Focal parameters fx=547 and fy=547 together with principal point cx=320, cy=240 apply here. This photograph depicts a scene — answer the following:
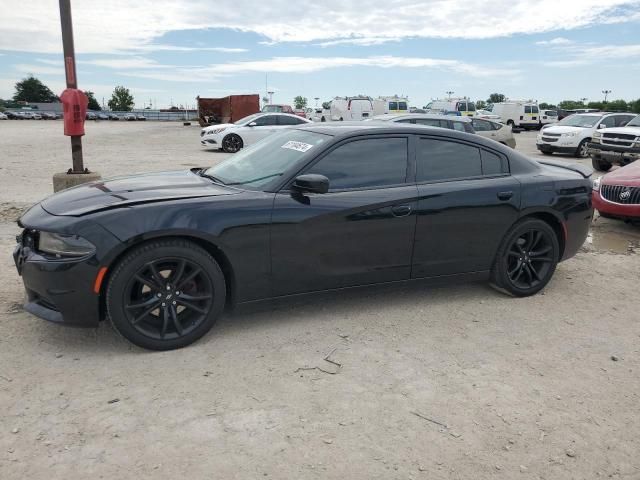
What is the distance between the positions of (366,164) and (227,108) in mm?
35830

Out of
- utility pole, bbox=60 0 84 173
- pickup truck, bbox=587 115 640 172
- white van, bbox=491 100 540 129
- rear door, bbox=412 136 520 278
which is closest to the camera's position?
rear door, bbox=412 136 520 278

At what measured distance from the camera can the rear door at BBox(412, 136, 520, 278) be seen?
4344 millimetres

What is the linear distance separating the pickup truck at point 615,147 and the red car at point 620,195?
273 inches

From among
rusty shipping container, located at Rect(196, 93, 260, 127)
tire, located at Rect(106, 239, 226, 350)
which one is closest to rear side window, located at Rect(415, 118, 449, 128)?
tire, located at Rect(106, 239, 226, 350)

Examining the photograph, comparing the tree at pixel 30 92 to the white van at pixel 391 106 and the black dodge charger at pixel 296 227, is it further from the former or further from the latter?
the black dodge charger at pixel 296 227

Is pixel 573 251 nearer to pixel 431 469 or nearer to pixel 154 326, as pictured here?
pixel 431 469

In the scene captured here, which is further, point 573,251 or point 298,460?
point 573,251

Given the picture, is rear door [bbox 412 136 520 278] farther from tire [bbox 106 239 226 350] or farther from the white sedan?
the white sedan

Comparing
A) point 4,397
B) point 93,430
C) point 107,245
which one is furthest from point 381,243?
point 4,397

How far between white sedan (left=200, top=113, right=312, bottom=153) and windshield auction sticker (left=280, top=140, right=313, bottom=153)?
1426 cm

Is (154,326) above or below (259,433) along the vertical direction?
above

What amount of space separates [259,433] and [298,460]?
0.29m

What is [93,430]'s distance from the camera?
9.04ft

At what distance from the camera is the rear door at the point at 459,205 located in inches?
171
